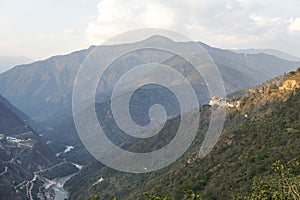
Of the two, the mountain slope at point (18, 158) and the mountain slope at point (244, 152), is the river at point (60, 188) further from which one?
the mountain slope at point (244, 152)

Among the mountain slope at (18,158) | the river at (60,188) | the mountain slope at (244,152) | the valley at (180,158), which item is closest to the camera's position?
the mountain slope at (244,152)

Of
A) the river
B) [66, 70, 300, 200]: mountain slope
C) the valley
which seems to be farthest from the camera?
the river

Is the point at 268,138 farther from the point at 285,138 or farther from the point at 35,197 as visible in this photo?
the point at 35,197

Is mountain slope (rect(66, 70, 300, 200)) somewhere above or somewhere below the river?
above

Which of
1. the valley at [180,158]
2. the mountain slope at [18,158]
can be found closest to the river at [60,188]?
the valley at [180,158]

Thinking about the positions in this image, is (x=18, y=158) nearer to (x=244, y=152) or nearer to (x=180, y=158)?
(x=180, y=158)

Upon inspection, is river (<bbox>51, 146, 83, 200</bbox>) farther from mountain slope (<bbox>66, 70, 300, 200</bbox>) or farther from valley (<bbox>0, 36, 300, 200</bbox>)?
mountain slope (<bbox>66, 70, 300, 200</bbox>)

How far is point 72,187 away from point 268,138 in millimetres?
49544

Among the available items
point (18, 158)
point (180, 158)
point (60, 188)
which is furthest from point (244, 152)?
point (18, 158)

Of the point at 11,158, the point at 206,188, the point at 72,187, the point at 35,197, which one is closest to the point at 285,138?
the point at 206,188

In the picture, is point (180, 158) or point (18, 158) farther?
point (18, 158)

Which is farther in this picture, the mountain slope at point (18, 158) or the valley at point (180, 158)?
the mountain slope at point (18, 158)

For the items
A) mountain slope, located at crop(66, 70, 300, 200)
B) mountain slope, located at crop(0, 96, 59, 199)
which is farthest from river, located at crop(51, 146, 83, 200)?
mountain slope, located at crop(66, 70, 300, 200)

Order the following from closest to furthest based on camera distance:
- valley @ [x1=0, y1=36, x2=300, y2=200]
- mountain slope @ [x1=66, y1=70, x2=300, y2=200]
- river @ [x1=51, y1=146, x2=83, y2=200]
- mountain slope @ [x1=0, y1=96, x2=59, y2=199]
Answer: mountain slope @ [x1=66, y1=70, x2=300, y2=200], valley @ [x1=0, y1=36, x2=300, y2=200], mountain slope @ [x1=0, y1=96, x2=59, y2=199], river @ [x1=51, y1=146, x2=83, y2=200]
